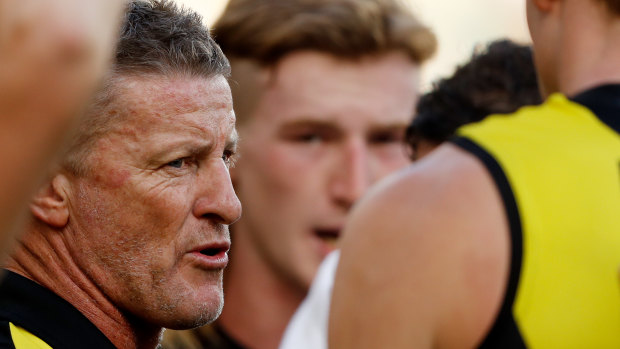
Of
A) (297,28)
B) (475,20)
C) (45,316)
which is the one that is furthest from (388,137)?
(475,20)

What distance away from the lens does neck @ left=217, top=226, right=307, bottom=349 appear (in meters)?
4.59

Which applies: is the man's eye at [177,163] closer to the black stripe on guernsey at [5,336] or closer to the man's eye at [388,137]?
the black stripe on guernsey at [5,336]

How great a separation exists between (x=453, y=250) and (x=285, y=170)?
10.4 feet

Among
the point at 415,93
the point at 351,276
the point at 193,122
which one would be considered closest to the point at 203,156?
the point at 193,122

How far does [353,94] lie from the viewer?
4.70 metres

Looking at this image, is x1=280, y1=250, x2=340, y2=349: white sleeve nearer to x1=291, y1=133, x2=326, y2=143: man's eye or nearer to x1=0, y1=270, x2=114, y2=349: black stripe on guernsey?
x1=291, y1=133, x2=326, y2=143: man's eye

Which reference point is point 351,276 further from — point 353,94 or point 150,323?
point 353,94

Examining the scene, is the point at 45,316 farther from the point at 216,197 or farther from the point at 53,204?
the point at 216,197

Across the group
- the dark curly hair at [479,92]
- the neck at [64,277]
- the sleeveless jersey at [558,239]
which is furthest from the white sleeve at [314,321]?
the sleeveless jersey at [558,239]

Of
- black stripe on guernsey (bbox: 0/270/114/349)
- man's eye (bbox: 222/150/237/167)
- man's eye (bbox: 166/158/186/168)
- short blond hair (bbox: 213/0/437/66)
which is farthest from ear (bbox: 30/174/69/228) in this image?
short blond hair (bbox: 213/0/437/66)

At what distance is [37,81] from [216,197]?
1.49 metres

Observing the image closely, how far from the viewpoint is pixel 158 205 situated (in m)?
2.00

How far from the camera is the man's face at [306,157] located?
455 centimetres

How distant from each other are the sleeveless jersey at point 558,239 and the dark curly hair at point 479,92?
1850mm
